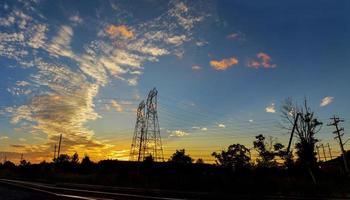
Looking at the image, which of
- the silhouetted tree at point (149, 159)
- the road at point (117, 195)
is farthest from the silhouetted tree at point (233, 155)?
the road at point (117, 195)

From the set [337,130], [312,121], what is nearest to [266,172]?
[312,121]

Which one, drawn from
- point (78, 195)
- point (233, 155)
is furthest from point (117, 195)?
point (233, 155)

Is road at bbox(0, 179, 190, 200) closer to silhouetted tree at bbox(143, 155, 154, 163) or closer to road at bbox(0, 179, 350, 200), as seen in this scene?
road at bbox(0, 179, 350, 200)

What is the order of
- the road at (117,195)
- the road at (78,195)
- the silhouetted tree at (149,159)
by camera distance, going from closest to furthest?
the road at (117,195) < the road at (78,195) < the silhouetted tree at (149,159)

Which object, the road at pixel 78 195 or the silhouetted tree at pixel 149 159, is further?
the silhouetted tree at pixel 149 159

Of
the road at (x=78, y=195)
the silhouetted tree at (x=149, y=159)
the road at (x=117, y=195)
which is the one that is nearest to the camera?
the road at (x=117, y=195)

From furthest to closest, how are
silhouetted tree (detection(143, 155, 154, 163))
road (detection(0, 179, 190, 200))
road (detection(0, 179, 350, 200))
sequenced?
silhouetted tree (detection(143, 155, 154, 163)) → road (detection(0, 179, 190, 200)) → road (detection(0, 179, 350, 200))

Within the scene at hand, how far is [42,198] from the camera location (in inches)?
625

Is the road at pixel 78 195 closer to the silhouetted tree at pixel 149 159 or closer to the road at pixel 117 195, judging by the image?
the road at pixel 117 195

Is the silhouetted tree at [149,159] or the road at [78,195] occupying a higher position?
the silhouetted tree at [149,159]

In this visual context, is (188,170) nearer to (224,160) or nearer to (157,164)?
(157,164)

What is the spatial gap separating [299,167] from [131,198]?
3264 cm

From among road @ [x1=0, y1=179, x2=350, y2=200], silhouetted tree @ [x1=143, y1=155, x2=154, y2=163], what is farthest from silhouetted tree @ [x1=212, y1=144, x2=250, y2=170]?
road @ [x1=0, y1=179, x2=350, y2=200]

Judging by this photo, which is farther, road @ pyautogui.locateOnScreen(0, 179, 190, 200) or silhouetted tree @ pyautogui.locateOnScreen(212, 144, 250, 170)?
silhouetted tree @ pyautogui.locateOnScreen(212, 144, 250, 170)
